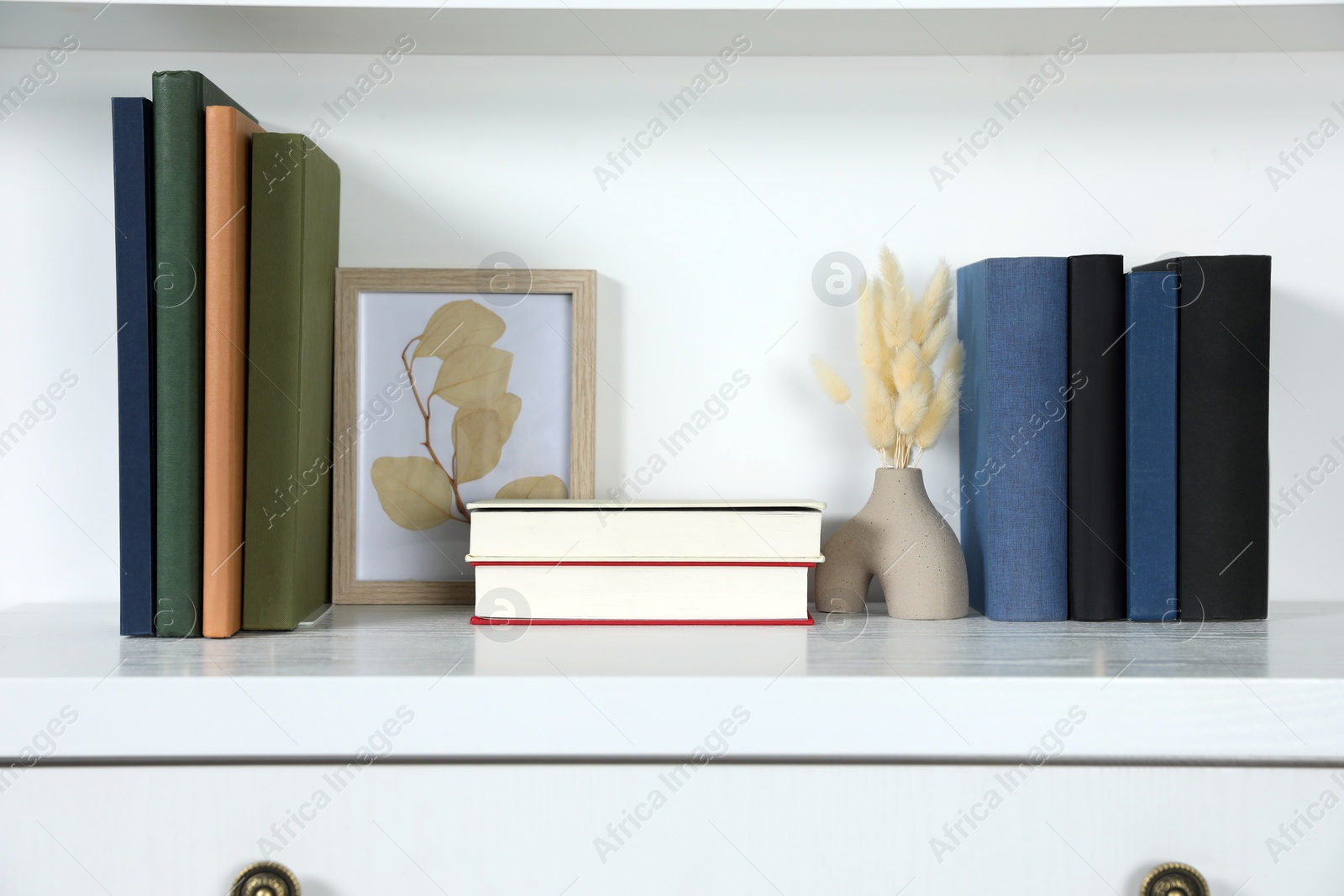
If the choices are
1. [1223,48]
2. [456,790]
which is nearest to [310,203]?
[456,790]

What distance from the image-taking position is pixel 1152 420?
0.72 metres

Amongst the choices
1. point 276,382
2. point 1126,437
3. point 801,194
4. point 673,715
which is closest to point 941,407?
point 1126,437

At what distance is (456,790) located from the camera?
537 mm

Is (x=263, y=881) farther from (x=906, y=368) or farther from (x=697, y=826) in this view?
(x=906, y=368)

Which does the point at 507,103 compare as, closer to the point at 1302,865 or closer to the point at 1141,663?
the point at 1141,663

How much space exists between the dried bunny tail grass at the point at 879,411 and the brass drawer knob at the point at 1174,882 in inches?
14.1

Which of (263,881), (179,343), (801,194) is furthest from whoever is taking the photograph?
(801,194)

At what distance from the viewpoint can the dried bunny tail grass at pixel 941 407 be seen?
0.76 metres

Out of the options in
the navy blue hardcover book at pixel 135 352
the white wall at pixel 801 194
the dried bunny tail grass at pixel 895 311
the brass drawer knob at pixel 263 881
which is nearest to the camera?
the brass drawer knob at pixel 263 881

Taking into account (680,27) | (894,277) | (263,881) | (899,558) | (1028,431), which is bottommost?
(263,881)

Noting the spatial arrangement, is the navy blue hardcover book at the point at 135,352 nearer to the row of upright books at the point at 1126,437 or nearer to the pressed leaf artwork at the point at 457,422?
the pressed leaf artwork at the point at 457,422

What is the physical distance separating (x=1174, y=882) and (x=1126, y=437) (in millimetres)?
329

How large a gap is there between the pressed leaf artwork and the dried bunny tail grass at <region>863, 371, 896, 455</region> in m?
0.27

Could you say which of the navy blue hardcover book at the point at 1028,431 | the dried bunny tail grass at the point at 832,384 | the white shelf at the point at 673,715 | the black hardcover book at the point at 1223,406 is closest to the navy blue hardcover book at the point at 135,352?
the white shelf at the point at 673,715
